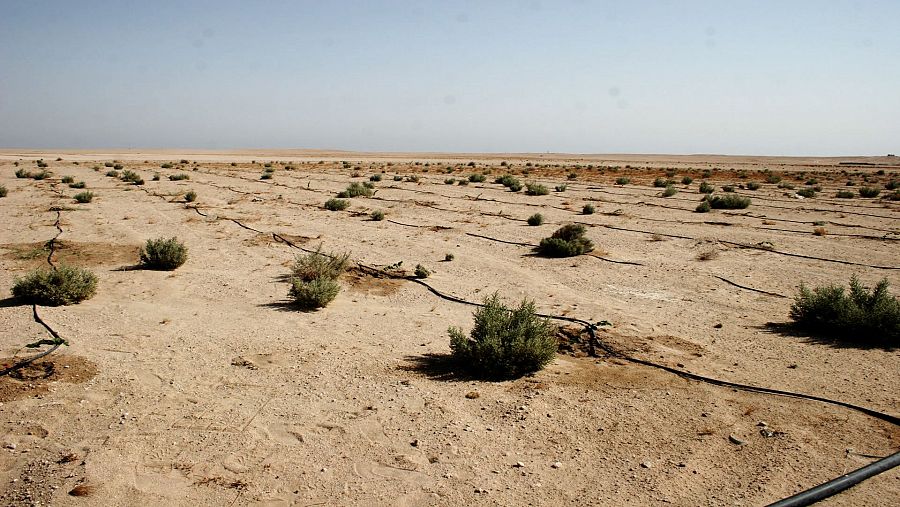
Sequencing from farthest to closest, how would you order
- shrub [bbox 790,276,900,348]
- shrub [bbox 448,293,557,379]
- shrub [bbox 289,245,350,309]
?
shrub [bbox 289,245,350,309] < shrub [bbox 790,276,900,348] < shrub [bbox 448,293,557,379]

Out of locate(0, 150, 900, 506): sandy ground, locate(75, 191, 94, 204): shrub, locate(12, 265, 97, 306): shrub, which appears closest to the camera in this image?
locate(0, 150, 900, 506): sandy ground

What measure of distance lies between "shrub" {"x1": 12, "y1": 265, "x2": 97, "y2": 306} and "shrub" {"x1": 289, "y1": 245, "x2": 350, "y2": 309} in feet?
8.81

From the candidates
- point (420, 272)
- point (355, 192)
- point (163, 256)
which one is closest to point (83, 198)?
point (355, 192)

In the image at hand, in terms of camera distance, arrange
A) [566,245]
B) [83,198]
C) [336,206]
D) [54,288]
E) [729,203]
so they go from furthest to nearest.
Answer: [729,203]
[83,198]
[336,206]
[566,245]
[54,288]

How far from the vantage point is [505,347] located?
18.7ft

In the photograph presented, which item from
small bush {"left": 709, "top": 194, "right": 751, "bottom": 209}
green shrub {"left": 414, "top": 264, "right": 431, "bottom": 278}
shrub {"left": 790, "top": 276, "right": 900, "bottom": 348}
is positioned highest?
small bush {"left": 709, "top": 194, "right": 751, "bottom": 209}

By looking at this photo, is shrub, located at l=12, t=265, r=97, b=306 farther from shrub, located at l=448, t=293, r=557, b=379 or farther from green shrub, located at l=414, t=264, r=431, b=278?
shrub, located at l=448, t=293, r=557, b=379

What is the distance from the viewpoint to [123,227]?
1432 cm

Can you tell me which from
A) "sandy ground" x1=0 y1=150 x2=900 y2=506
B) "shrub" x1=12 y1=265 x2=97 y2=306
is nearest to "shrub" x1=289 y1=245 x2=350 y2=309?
"sandy ground" x1=0 y1=150 x2=900 y2=506

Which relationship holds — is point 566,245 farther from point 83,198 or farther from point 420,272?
point 83,198

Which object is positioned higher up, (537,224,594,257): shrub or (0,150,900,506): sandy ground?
(537,224,594,257): shrub

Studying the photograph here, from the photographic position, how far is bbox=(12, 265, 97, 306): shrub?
24.9ft

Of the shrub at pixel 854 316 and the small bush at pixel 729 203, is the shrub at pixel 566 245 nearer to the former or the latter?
the shrub at pixel 854 316

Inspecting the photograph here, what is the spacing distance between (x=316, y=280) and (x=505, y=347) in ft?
11.4
